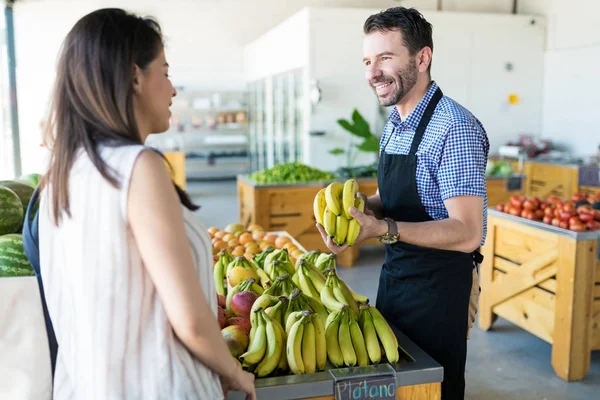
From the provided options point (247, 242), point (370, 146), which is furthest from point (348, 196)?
point (370, 146)

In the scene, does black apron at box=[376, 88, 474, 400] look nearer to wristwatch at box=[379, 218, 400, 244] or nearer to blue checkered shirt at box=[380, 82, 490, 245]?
blue checkered shirt at box=[380, 82, 490, 245]

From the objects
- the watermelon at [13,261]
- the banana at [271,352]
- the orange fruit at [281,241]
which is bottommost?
the orange fruit at [281,241]

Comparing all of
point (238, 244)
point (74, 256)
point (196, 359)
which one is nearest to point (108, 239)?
point (74, 256)

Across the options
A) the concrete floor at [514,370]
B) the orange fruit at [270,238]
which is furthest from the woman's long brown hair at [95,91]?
the concrete floor at [514,370]

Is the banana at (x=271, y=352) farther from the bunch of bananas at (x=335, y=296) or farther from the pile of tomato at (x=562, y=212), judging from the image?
the pile of tomato at (x=562, y=212)

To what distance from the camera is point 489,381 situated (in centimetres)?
360

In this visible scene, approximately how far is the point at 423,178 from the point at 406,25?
20.7 inches

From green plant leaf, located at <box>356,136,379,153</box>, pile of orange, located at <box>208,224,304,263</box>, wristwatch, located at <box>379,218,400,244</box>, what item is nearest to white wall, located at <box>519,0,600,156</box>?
green plant leaf, located at <box>356,136,379,153</box>

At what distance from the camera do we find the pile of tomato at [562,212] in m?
3.65

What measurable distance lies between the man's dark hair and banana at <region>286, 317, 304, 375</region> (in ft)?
3.36

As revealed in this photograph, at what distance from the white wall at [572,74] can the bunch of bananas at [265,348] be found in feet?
27.3

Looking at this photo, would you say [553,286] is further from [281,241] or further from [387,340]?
[387,340]

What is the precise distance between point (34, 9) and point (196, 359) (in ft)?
42.4

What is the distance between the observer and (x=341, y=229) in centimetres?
190
